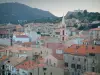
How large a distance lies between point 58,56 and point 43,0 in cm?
182

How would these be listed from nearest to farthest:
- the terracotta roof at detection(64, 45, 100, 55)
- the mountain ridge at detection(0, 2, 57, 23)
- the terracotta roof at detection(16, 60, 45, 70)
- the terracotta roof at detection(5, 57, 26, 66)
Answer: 1. the terracotta roof at detection(16, 60, 45, 70)
2. the terracotta roof at detection(64, 45, 100, 55)
3. the terracotta roof at detection(5, 57, 26, 66)
4. the mountain ridge at detection(0, 2, 57, 23)

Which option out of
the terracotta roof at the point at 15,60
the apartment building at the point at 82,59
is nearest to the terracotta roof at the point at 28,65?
the terracotta roof at the point at 15,60

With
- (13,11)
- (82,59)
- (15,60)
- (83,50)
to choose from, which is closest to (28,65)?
(15,60)

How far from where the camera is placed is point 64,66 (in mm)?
6629

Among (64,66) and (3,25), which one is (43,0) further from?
(3,25)

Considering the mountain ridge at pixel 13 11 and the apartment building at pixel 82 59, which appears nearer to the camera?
the apartment building at pixel 82 59

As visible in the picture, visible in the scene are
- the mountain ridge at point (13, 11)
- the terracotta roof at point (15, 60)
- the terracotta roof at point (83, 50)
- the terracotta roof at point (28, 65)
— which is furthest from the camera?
the mountain ridge at point (13, 11)

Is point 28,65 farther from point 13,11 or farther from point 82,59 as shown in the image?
point 13,11

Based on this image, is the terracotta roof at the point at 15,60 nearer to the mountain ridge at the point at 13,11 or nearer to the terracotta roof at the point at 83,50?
the terracotta roof at the point at 83,50

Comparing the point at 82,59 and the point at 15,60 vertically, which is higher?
the point at 82,59

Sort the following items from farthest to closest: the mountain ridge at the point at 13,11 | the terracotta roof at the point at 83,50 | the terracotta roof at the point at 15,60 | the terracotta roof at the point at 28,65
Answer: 1. the mountain ridge at the point at 13,11
2. the terracotta roof at the point at 15,60
3. the terracotta roof at the point at 83,50
4. the terracotta roof at the point at 28,65

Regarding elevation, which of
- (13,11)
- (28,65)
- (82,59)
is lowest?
(28,65)

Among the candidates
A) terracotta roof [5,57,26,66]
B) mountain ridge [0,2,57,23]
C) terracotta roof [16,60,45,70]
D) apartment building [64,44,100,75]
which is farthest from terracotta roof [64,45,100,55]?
mountain ridge [0,2,57,23]

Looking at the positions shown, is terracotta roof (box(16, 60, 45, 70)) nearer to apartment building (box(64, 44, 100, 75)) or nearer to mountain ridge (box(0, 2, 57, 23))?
apartment building (box(64, 44, 100, 75))
